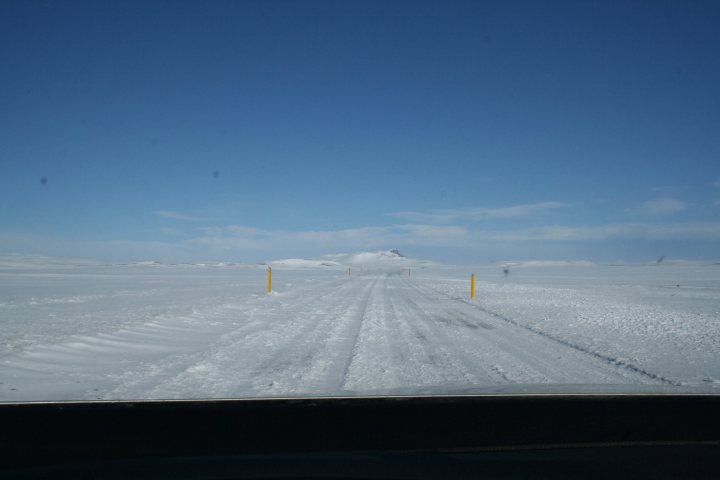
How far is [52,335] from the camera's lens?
10359 millimetres

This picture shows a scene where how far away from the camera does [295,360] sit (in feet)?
26.9

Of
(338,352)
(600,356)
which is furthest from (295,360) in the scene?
(600,356)

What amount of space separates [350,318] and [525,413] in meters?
10.5

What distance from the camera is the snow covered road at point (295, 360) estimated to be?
20.7ft

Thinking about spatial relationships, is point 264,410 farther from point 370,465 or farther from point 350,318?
point 350,318

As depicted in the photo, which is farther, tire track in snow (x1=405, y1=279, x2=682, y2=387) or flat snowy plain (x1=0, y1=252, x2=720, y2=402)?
tire track in snow (x1=405, y1=279, x2=682, y2=387)

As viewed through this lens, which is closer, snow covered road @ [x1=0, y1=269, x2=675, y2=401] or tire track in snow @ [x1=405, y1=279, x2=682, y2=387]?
snow covered road @ [x1=0, y1=269, x2=675, y2=401]

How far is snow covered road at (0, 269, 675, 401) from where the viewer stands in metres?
6.31

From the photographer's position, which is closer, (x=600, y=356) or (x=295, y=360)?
(x=295, y=360)

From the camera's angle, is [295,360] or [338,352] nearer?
[295,360]

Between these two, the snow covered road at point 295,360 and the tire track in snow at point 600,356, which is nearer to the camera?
the snow covered road at point 295,360

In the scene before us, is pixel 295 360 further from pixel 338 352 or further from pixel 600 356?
pixel 600 356

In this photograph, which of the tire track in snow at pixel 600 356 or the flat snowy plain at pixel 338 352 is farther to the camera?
the tire track in snow at pixel 600 356

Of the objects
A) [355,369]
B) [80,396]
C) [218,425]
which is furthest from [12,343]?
[218,425]
